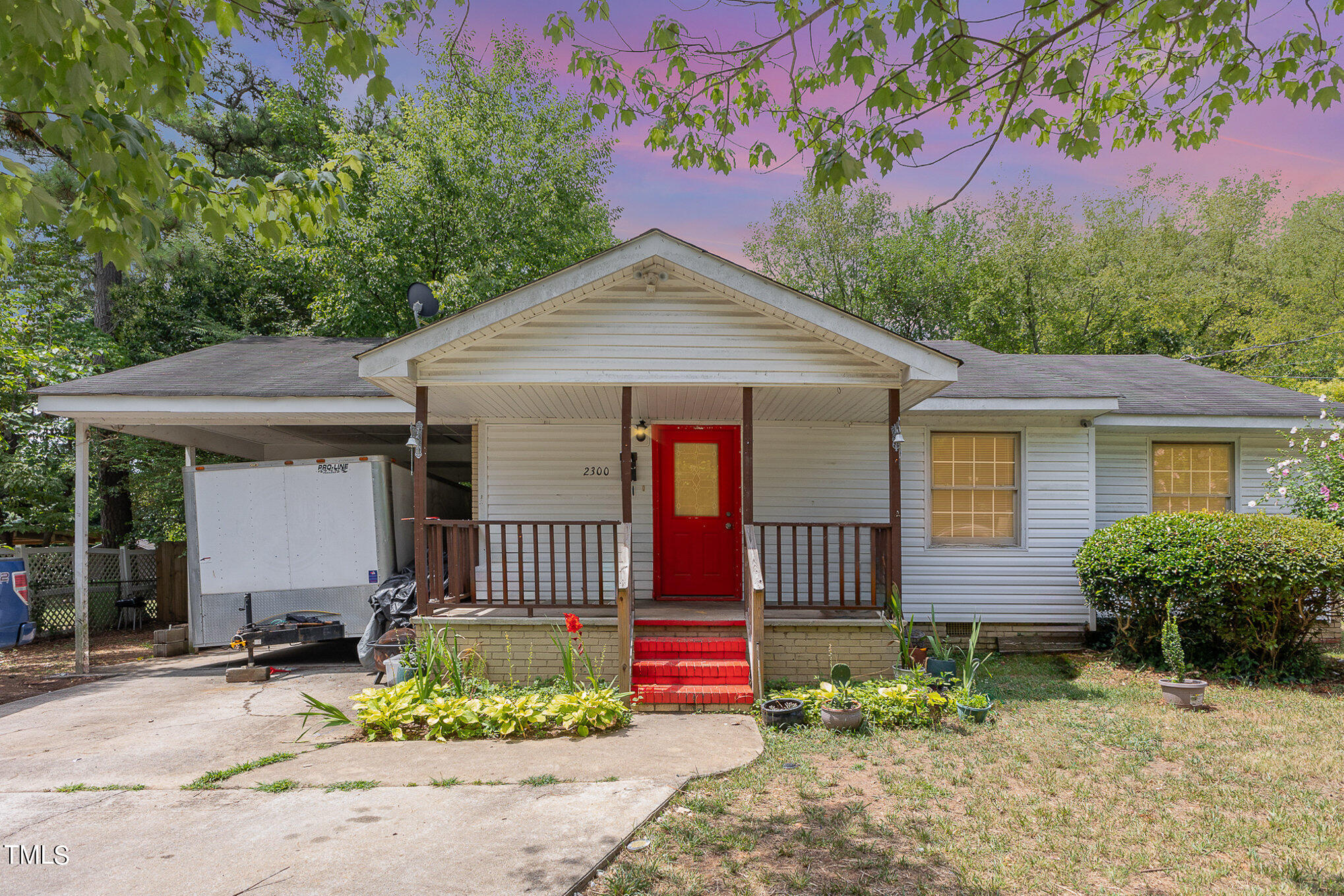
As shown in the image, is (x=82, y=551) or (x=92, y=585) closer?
(x=82, y=551)

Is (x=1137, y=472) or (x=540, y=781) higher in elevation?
(x=1137, y=472)

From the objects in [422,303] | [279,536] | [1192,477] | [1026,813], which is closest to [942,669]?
[1026,813]

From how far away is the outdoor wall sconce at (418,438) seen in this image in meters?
7.05

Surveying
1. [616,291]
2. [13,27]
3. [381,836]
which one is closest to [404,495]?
[616,291]

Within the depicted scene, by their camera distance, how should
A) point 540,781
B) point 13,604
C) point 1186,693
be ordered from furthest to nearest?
point 13,604 → point 1186,693 → point 540,781

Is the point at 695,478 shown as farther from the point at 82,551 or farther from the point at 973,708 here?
the point at 82,551

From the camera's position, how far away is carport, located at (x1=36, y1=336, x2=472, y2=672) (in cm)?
830

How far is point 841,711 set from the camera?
19.0ft

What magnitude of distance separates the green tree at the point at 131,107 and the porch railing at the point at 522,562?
363cm

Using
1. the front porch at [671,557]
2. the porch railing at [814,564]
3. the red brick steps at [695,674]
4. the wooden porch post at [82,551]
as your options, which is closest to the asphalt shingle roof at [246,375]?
the wooden porch post at [82,551]

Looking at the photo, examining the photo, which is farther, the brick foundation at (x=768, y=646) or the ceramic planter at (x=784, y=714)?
→ the brick foundation at (x=768, y=646)

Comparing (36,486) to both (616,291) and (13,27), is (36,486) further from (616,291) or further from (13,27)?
(13,27)

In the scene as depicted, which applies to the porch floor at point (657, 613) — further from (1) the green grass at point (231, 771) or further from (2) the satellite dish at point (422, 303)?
(2) the satellite dish at point (422, 303)

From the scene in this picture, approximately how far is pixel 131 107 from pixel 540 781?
4.28 m
